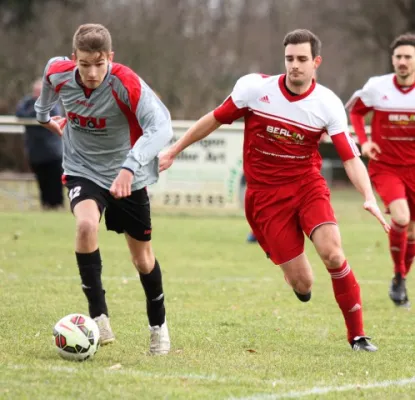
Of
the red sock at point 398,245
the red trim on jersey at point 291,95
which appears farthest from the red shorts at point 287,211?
the red sock at point 398,245

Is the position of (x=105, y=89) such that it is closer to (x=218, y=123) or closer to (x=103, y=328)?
(x=218, y=123)

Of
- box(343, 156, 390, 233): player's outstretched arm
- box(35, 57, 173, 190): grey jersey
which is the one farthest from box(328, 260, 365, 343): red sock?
box(35, 57, 173, 190): grey jersey

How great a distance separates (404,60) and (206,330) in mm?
3399

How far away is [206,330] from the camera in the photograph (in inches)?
278

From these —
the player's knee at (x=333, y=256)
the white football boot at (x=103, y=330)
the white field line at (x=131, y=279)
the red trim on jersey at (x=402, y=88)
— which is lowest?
the white field line at (x=131, y=279)

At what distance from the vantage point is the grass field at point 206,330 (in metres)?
5.09

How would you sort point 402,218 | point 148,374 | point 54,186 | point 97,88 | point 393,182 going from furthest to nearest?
1. point 54,186
2. point 393,182
3. point 402,218
4. point 97,88
5. point 148,374

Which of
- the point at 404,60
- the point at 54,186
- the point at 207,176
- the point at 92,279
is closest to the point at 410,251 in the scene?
the point at 404,60

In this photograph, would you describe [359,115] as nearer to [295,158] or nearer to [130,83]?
[295,158]

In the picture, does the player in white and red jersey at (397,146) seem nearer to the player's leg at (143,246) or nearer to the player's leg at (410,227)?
the player's leg at (410,227)

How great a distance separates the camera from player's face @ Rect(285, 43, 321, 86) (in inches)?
252

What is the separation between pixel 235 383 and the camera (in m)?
5.19

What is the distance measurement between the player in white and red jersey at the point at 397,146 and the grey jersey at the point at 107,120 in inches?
133

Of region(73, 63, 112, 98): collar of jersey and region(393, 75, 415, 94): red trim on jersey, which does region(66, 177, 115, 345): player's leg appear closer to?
region(73, 63, 112, 98): collar of jersey
